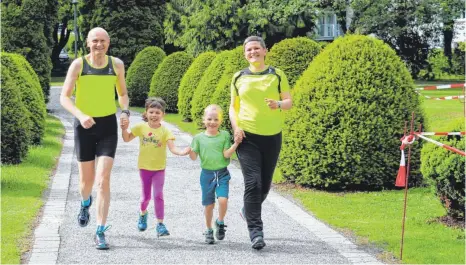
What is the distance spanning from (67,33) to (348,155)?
5498 cm

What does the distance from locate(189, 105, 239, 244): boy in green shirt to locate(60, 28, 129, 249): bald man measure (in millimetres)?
723

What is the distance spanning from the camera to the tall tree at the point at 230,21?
107 ft

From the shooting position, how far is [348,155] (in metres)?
9.53

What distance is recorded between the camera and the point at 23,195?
30.1 ft

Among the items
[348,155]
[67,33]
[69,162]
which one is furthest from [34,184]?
[67,33]

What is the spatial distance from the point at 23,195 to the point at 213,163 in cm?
346

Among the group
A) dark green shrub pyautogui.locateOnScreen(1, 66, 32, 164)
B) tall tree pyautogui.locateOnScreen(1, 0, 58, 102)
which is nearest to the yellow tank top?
dark green shrub pyautogui.locateOnScreen(1, 66, 32, 164)

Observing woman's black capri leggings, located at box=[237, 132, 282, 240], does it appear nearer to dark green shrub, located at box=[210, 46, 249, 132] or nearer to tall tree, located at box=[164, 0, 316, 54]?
dark green shrub, located at box=[210, 46, 249, 132]

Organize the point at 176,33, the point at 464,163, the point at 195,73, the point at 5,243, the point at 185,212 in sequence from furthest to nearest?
the point at 176,33 < the point at 195,73 < the point at 185,212 < the point at 464,163 < the point at 5,243

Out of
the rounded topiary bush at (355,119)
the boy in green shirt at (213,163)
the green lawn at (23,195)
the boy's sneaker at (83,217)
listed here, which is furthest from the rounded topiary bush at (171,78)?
the boy in green shirt at (213,163)

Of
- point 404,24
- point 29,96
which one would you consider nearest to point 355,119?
point 29,96

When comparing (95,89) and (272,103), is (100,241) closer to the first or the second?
(95,89)

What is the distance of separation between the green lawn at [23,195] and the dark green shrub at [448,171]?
391 centimetres

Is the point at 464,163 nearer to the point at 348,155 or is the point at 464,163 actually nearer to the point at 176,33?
the point at 348,155
